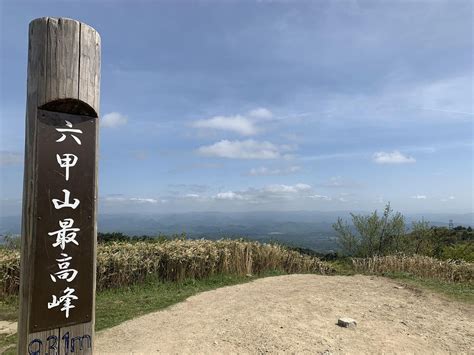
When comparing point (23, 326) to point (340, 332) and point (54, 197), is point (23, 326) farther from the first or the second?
point (340, 332)

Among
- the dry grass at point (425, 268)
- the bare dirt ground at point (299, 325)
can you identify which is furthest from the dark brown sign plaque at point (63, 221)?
the dry grass at point (425, 268)

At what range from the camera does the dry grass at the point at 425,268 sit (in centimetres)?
1038

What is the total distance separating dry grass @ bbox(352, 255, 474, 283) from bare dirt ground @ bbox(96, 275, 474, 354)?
2930mm

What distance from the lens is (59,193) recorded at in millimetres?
2199

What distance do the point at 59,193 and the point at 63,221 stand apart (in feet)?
0.56

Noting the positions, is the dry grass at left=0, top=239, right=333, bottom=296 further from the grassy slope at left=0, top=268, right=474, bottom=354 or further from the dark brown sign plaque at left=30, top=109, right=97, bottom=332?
the dark brown sign plaque at left=30, top=109, right=97, bottom=332

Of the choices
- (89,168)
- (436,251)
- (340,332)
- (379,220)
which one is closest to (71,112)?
(89,168)

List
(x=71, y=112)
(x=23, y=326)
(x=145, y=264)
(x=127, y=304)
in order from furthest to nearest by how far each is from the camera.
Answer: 1. (x=145, y=264)
2. (x=127, y=304)
3. (x=71, y=112)
4. (x=23, y=326)

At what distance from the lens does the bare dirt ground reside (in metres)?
4.68

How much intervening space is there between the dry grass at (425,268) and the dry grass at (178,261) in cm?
165

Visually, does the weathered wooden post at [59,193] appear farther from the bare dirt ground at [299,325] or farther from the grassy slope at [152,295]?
the grassy slope at [152,295]

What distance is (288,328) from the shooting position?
17.0 feet

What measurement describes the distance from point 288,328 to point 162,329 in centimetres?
181

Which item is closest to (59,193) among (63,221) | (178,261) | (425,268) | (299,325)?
(63,221)
